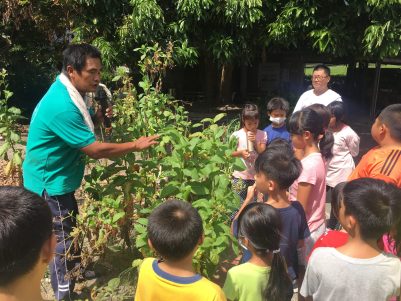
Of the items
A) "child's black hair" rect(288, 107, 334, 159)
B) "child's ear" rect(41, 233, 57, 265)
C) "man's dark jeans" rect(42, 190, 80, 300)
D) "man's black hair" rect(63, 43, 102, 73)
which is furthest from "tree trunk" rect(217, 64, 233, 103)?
"child's ear" rect(41, 233, 57, 265)

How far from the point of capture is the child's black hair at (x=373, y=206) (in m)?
1.70

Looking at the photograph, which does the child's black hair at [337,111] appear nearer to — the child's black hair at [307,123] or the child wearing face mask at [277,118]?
the child wearing face mask at [277,118]

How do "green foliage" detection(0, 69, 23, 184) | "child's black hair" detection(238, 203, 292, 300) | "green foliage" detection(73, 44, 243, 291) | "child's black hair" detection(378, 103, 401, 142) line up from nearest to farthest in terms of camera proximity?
"child's black hair" detection(238, 203, 292, 300) → "child's black hair" detection(378, 103, 401, 142) → "green foliage" detection(73, 44, 243, 291) → "green foliage" detection(0, 69, 23, 184)

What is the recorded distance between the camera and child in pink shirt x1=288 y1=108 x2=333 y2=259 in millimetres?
2643

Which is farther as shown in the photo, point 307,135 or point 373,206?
point 307,135

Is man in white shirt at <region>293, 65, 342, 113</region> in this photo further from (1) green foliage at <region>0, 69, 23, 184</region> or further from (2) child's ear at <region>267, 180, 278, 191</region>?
(1) green foliage at <region>0, 69, 23, 184</region>

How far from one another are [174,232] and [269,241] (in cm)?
46

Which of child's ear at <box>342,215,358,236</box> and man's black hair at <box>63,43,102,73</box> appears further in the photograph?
man's black hair at <box>63,43,102,73</box>

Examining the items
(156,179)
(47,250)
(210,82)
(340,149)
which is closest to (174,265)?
(47,250)

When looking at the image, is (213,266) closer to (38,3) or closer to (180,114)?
(180,114)

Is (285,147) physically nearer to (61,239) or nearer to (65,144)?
(65,144)

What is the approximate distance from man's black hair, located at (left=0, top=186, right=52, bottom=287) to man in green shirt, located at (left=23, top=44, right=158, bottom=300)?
1256mm

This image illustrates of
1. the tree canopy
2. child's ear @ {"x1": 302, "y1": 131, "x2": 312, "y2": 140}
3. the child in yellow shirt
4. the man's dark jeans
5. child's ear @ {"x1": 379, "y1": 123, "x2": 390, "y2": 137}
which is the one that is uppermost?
the tree canopy

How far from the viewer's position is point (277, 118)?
387 cm
